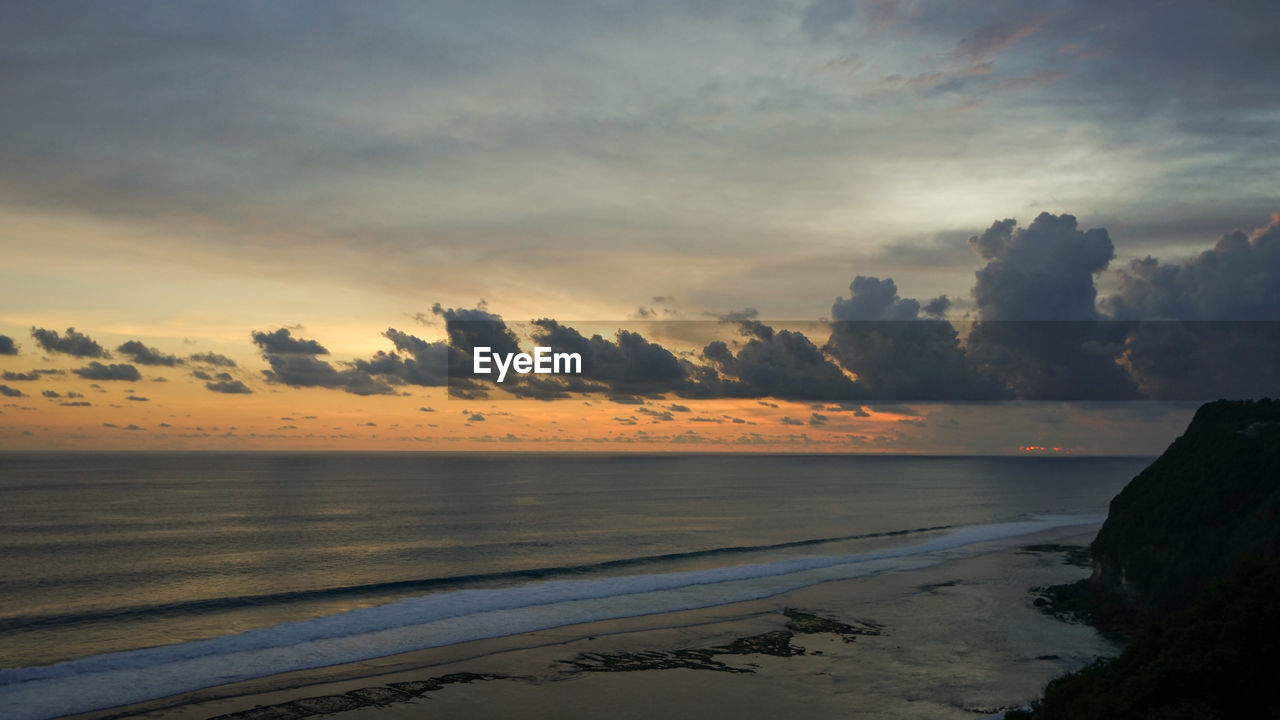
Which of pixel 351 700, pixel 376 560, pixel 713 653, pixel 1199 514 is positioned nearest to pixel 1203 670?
pixel 713 653

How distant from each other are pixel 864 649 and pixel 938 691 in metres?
6.16

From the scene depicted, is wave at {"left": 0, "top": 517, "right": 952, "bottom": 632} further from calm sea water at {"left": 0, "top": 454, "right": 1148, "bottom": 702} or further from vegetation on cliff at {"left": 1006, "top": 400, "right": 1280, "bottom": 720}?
vegetation on cliff at {"left": 1006, "top": 400, "right": 1280, "bottom": 720}

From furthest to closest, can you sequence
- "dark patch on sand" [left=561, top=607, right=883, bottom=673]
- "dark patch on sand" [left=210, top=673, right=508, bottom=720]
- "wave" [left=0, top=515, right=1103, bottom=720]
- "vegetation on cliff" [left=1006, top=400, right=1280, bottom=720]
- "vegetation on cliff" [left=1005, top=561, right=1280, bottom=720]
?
"dark patch on sand" [left=561, top=607, right=883, bottom=673] → "wave" [left=0, top=515, right=1103, bottom=720] → "dark patch on sand" [left=210, top=673, right=508, bottom=720] → "vegetation on cliff" [left=1006, top=400, right=1280, bottom=720] → "vegetation on cliff" [left=1005, top=561, right=1280, bottom=720]

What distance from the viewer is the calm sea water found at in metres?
36.1

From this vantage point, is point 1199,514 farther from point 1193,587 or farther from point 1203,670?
point 1203,670

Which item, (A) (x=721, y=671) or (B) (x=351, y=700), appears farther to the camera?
(A) (x=721, y=671)

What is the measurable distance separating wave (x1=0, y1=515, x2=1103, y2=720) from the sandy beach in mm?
1566

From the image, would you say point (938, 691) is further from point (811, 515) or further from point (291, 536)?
point (811, 515)

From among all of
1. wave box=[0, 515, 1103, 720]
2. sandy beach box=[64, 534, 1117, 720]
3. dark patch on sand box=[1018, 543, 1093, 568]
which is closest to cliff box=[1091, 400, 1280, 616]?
sandy beach box=[64, 534, 1117, 720]

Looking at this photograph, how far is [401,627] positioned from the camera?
38438 mm

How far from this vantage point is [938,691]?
28.2 m

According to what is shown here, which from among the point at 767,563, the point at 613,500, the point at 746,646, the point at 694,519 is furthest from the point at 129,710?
the point at 613,500

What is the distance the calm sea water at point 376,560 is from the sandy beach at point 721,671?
11.0 ft

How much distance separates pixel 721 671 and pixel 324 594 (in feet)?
90.8
